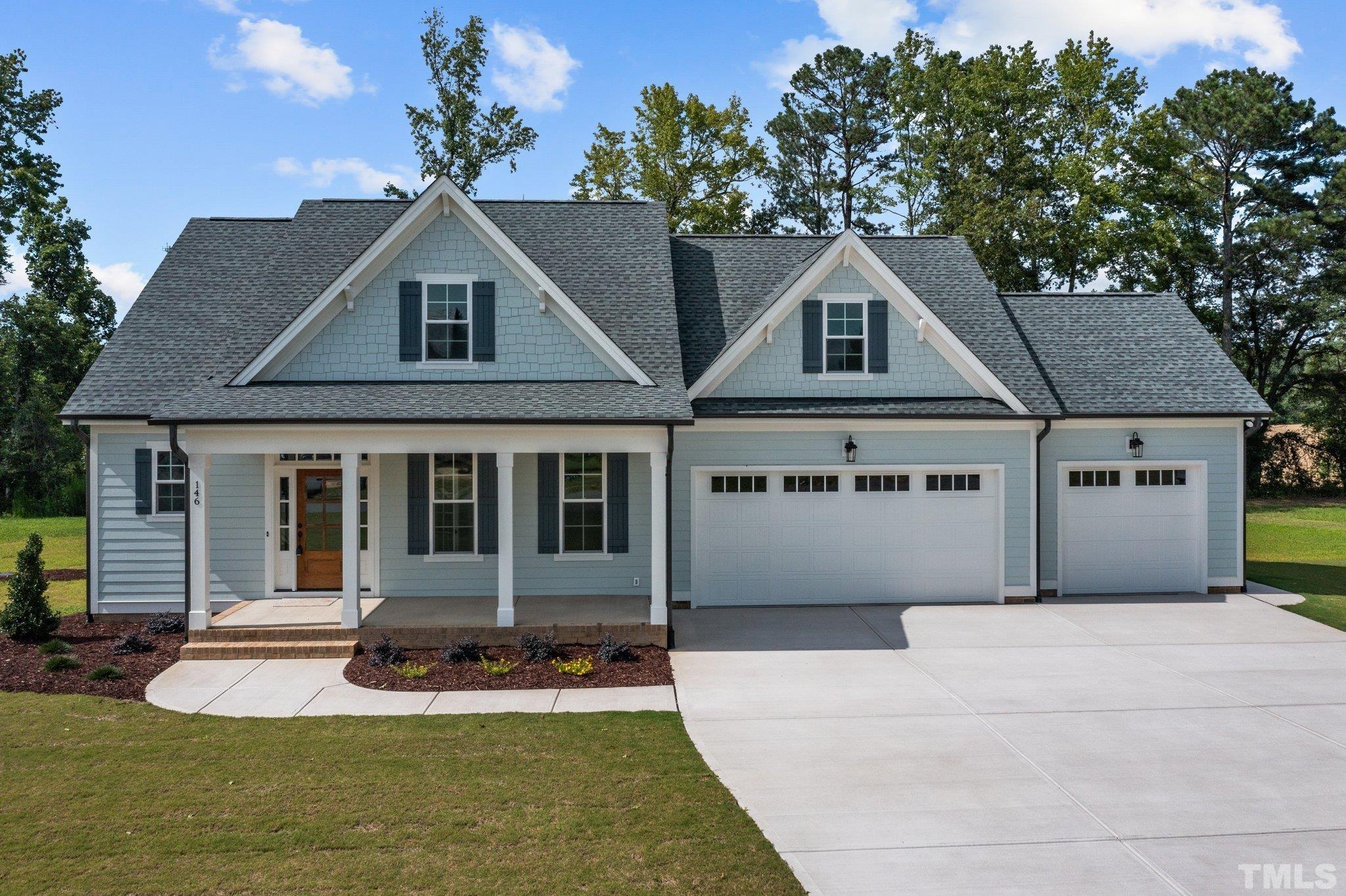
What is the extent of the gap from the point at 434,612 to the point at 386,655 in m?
1.68

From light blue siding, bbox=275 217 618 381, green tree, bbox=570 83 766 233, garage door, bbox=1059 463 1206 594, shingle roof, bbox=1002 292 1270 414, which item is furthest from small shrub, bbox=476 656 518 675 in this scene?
green tree, bbox=570 83 766 233

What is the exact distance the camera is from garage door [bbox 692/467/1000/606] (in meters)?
14.5

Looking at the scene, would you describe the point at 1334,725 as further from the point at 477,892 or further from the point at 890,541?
the point at 477,892

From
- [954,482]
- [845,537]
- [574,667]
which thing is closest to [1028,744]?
[574,667]

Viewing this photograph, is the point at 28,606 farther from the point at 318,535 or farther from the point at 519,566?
the point at 519,566

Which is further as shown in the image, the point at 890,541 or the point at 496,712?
the point at 890,541

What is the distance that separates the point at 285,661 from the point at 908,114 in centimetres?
3339

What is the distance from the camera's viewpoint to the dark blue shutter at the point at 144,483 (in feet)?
45.4

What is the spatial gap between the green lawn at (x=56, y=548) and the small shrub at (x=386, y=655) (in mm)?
6349

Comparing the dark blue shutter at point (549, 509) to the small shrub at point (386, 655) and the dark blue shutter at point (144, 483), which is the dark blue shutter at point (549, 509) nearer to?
the small shrub at point (386, 655)

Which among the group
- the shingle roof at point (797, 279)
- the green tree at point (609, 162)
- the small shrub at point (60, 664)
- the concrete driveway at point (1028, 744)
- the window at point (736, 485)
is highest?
the green tree at point (609, 162)

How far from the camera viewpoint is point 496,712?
30.8ft

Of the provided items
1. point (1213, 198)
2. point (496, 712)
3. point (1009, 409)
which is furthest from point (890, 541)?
point (1213, 198)

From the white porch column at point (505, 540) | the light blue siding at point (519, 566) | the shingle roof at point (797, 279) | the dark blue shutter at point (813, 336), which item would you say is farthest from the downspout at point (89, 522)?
the dark blue shutter at point (813, 336)
